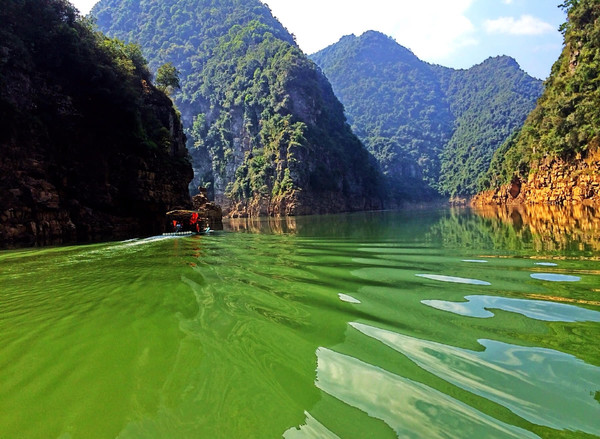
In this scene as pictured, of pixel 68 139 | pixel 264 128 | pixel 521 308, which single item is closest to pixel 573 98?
pixel 521 308

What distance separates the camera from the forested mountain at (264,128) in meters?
79.2

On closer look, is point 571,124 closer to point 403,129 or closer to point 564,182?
point 564,182

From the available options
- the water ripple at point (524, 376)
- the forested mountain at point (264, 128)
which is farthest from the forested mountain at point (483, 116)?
the water ripple at point (524, 376)

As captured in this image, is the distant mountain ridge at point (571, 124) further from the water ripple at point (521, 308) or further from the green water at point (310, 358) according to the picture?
the green water at point (310, 358)

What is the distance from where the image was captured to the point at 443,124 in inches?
7116

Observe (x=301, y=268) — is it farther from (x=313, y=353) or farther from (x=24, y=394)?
(x=24, y=394)

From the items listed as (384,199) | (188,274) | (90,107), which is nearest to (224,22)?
(384,199)

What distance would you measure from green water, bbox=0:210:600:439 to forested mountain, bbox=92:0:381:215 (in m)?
67.7

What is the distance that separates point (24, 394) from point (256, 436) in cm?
156

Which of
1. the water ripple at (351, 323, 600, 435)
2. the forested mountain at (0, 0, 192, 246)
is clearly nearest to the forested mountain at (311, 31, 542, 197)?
the forested mountain at (0, 0, 192, 246)

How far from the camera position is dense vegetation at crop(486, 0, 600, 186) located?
33938mm

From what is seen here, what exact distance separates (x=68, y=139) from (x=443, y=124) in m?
190

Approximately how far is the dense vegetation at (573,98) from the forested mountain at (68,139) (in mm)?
39432

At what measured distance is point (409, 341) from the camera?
283 cm
